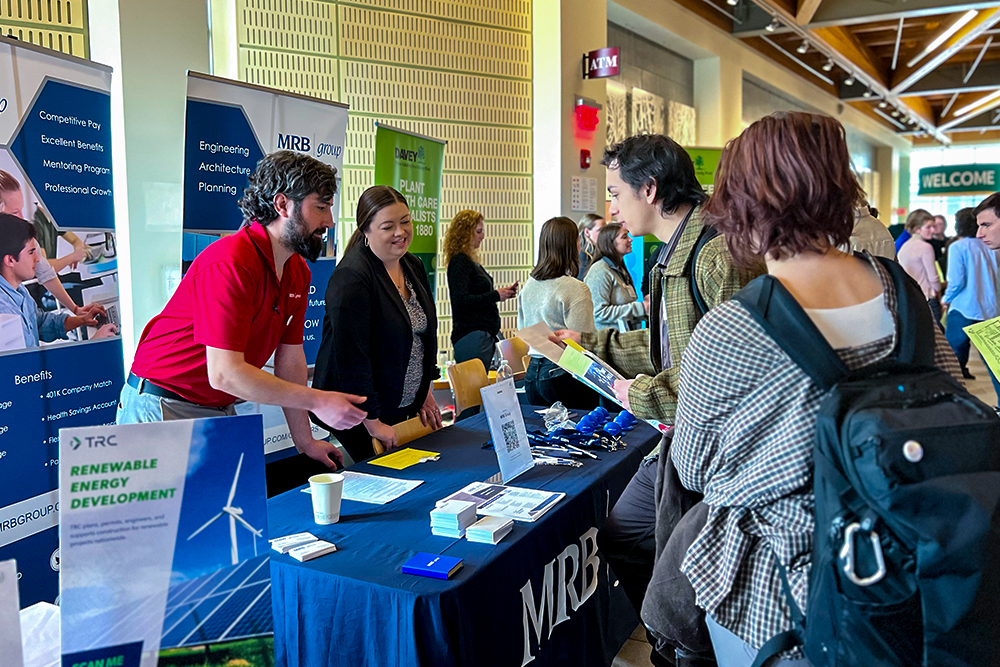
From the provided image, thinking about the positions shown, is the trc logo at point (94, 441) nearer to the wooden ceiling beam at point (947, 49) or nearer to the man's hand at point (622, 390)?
the man's hand at point (622, 390)

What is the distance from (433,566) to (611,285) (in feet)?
11.6

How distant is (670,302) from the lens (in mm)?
1864

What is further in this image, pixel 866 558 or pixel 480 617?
pixel 480 617

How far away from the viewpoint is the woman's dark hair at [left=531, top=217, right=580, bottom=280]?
395 cm

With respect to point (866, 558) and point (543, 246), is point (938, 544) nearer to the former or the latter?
point (866, 558)

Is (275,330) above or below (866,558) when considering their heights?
above

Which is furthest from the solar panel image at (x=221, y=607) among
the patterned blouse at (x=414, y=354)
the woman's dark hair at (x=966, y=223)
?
the woman's dark hair at (x=966, y=223)

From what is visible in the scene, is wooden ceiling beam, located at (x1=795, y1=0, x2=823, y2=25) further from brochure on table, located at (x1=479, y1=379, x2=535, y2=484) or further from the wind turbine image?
the wind turbine image

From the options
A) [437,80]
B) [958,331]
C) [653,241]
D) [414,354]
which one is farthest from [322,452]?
[958,331]

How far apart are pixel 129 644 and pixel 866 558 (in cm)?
98

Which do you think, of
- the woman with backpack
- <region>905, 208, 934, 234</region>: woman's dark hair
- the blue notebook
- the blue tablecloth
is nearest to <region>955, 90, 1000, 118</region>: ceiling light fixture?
<region>905, 208, 934, 234</region>: woman's dark hair

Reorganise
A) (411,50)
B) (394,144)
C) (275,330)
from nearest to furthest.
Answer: (275,330) → (394,144) → (411,50)

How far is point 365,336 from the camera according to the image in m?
2.62

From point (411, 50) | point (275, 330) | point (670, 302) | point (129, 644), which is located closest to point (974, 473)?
point (670, 302)
